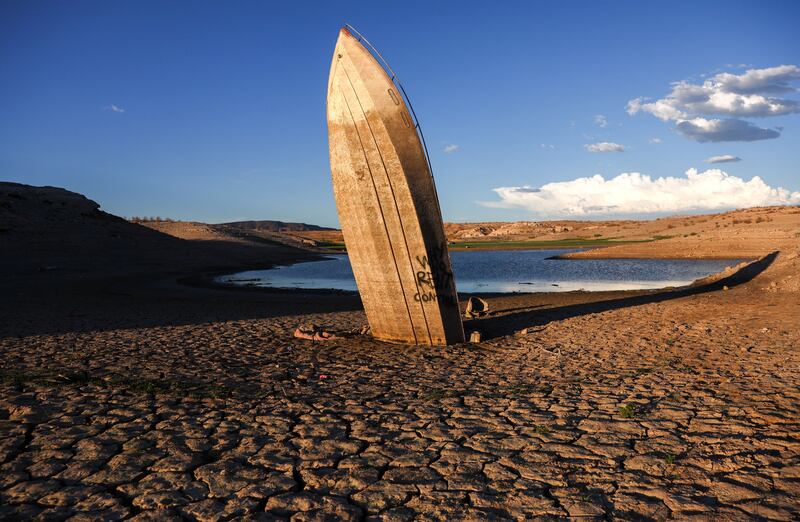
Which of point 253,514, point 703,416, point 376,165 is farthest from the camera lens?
point 376,165

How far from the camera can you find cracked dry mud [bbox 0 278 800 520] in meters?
4.39

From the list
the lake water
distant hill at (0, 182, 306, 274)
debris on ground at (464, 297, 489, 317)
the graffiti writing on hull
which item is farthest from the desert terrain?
distant hill at (0, 182, 306, 274)

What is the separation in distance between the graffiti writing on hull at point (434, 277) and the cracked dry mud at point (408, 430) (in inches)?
44.6

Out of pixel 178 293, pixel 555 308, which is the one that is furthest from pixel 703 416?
pixel 178 293

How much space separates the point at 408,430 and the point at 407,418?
410 mm

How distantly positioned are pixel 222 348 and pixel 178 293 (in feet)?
42.0

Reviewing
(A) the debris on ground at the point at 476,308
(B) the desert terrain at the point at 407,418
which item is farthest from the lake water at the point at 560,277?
(B) the desert terrain at the point at 407,418

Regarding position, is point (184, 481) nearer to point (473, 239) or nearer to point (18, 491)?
point (18, 491)

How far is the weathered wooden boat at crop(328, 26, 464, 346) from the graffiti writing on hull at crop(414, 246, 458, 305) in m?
0.02

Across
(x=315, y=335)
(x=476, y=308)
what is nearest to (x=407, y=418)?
A: (x=315, y=335)

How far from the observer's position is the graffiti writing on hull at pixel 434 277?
34.4 feet

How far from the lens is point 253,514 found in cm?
425

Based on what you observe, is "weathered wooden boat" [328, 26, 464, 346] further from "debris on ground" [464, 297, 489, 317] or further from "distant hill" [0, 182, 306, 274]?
"distant hill" [0, 182, 306, 274]

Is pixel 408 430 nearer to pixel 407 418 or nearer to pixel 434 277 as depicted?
pixel 407 418
